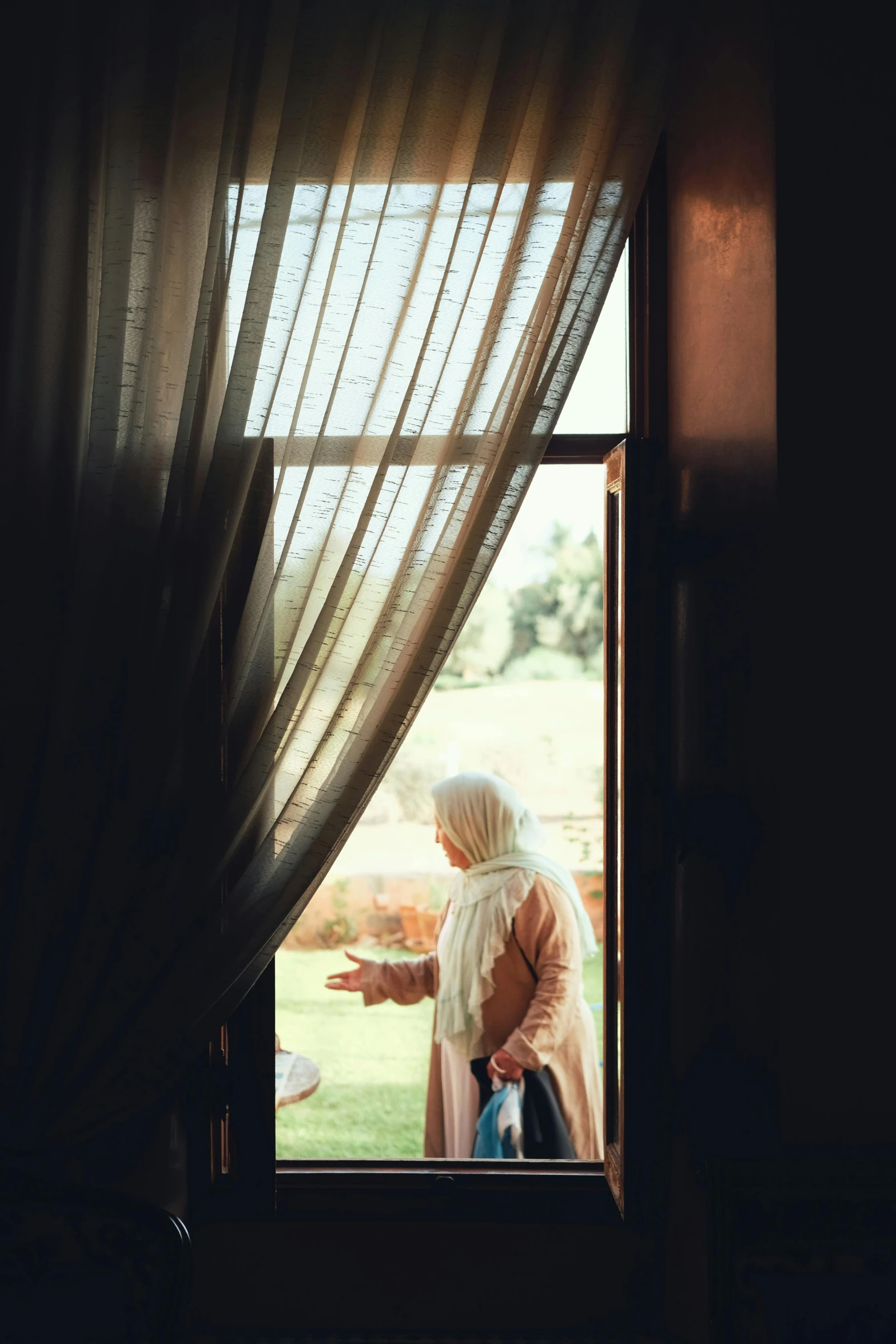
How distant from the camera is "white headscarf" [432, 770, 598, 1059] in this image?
201cm

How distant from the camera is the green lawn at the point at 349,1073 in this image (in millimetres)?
2879

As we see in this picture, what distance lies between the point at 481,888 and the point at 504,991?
218 millimetres

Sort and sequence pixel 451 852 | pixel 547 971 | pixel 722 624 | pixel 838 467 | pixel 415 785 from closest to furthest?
Result: pixel 838 467 → pixel 722 624 → pixel 547 971 → pixel 451 852 → pixel 415 785

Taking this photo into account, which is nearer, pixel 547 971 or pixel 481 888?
pixel 547 971

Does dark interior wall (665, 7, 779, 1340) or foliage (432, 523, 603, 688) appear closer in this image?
dark interior wall (665, 7, 779, 1340)

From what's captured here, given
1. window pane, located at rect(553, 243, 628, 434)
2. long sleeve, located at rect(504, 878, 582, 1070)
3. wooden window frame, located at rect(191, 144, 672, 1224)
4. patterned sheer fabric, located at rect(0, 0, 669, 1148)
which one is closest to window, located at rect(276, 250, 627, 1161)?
long sleeve, located at rect(504, 878, 582, 1070)

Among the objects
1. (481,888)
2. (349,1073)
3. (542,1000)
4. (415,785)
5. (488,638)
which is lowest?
(349,1073)

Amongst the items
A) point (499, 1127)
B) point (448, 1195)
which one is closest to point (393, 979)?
point (499, 1127)

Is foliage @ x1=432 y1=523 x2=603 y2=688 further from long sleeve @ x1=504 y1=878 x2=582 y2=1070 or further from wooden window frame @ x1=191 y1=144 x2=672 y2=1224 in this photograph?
wooden window frame @ x1=191 y1=144 x2=672 y2=1224

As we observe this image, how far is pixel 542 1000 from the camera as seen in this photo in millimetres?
1957

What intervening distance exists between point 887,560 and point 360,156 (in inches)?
32.8

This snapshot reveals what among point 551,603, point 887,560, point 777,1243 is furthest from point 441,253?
point 551,603

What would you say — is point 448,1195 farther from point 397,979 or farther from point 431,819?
point 431,819

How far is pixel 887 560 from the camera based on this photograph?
117cm
